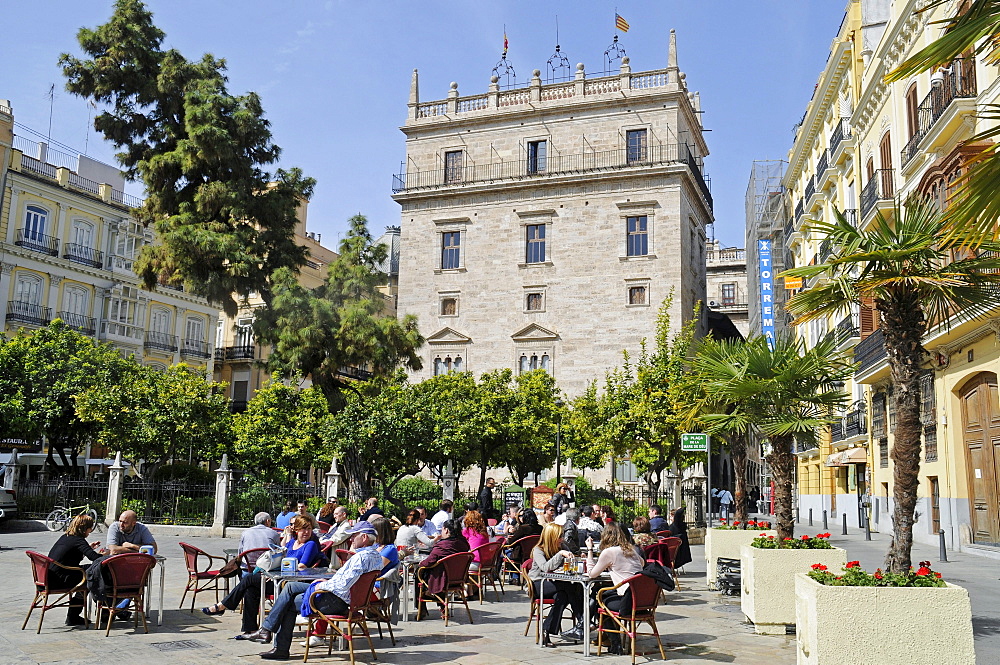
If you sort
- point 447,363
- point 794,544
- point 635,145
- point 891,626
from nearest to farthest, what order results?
1. point 891,626
2. point 794,544
3. point 635,145
4. point 447,363

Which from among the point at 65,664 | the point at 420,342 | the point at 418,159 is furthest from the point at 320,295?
the point at 418,159

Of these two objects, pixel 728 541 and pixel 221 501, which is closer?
pixel 728 541

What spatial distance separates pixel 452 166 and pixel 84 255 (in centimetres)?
1797

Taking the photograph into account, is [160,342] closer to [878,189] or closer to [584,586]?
[878,189]

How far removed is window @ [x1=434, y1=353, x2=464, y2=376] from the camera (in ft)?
135

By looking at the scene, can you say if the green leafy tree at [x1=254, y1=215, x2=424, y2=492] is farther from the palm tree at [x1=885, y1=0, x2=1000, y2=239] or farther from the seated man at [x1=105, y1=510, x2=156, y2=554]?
the palm tree at [x1=885, y1=0, x2=1000, y2=239]

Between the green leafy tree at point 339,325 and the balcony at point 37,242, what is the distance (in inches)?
887

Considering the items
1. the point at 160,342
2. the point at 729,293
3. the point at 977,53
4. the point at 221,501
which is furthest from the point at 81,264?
the point at 729,293

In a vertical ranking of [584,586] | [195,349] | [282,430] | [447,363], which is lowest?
[584,586]

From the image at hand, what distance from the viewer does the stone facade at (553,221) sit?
39.1 metres

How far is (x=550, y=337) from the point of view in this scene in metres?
39.9

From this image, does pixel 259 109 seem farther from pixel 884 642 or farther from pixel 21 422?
pixel 884 642

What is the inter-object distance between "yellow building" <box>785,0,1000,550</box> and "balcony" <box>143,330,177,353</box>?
3131cm

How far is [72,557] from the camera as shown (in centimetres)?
909
